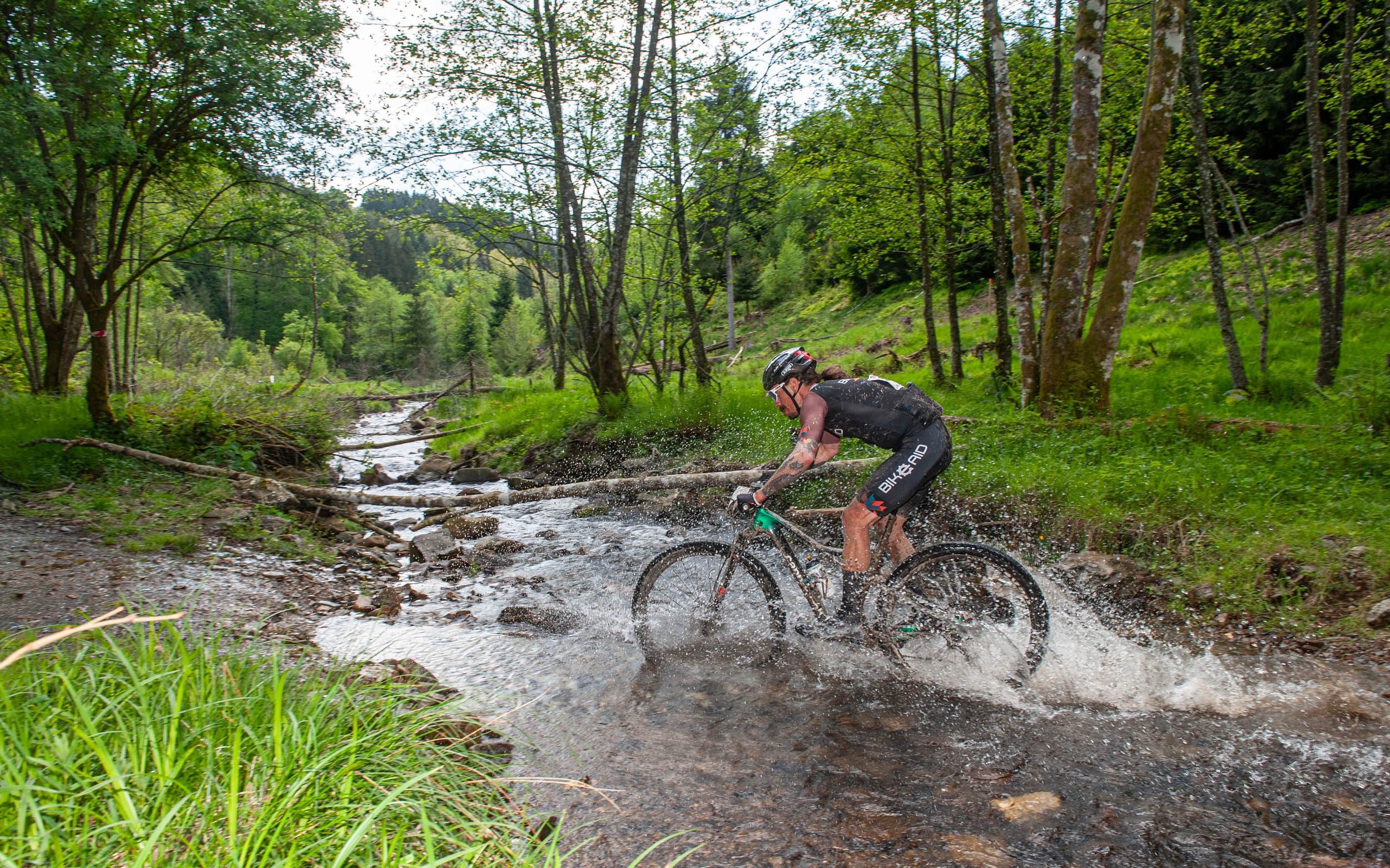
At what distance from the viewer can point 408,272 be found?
102 meters

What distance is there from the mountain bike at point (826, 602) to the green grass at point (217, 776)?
253 centimetres

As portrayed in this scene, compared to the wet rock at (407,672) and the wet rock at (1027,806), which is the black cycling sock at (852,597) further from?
the wet rock at (407,672)

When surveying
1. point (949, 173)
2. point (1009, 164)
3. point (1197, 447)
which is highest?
point (949, 173)

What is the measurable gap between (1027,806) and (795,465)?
2490mm

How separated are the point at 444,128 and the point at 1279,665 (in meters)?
14.3

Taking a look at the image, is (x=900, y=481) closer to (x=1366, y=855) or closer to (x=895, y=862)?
(x=895, y=862)

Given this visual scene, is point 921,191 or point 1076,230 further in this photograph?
point 921,191

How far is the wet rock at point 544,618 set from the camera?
6.46 metres

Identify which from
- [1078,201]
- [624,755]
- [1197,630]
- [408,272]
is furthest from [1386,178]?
[408,272]

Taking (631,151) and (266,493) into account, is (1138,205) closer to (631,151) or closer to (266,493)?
(631,151)

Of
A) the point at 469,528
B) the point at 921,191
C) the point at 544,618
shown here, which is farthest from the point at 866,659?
the point at 921,191

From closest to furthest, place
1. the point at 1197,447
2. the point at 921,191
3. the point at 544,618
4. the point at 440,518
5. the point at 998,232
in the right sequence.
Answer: the point at 544,618 → the point at 1197,447 → the point at 440,518 → the point at 998,232 → the point at 921,191

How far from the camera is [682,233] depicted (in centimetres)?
1508

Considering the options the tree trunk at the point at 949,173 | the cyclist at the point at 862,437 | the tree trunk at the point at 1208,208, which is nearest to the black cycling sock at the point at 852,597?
the cyclist at the point at 862,437
